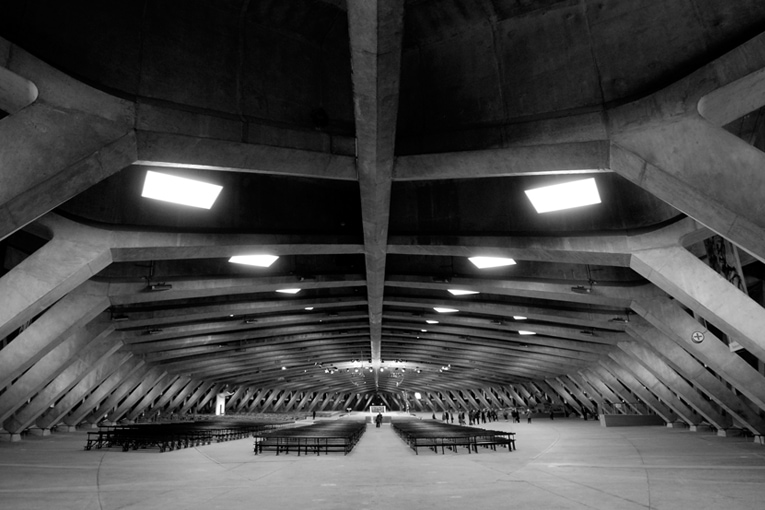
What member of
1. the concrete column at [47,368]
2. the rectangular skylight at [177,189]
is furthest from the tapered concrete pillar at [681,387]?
the concrete column at [47,368]

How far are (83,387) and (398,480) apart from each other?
2295 cm

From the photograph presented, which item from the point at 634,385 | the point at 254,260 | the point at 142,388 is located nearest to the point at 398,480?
the point at 254,260

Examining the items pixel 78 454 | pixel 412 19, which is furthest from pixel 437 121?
pixel 78 454

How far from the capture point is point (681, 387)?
22.3 meters

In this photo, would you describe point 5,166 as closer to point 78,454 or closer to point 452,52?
point 452,52

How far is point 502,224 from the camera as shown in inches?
489

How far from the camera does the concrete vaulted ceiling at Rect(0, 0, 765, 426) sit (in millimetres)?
6871

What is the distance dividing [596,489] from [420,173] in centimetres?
685

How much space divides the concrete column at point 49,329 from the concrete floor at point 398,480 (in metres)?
3.01

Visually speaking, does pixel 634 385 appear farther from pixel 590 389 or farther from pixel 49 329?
pixel 49 329

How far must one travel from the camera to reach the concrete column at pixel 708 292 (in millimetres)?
11258

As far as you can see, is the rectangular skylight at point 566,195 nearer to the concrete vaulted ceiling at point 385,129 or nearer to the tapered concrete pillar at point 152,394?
the concrete vaulted ceiling at point 385,129

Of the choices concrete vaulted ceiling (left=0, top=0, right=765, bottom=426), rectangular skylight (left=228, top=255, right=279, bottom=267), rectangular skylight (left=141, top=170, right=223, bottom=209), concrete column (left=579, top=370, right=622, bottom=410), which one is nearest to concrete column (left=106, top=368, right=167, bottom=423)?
concrete vaulted ceiling (left=0, top=0, right=765, bottom=426)

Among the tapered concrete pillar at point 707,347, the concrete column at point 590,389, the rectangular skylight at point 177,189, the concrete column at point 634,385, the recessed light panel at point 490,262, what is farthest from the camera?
the concrete column at point 590,389
